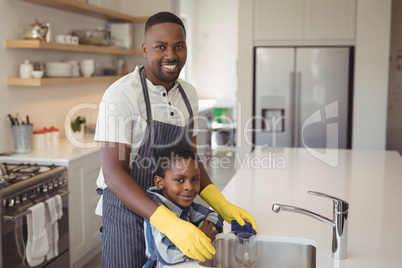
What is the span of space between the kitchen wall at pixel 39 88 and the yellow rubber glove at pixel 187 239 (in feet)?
8.05

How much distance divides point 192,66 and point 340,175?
5.96 metres

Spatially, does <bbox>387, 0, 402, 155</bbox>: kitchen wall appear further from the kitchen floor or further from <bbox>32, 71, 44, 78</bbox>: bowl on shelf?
<bbox>32, 71, 44, 78</bbox>: bowl on shelf

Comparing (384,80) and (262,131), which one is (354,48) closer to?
(384,80)

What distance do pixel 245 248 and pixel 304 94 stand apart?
3.51 metres

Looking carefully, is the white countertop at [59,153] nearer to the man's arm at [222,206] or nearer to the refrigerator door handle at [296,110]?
the man's arm at [222,206]

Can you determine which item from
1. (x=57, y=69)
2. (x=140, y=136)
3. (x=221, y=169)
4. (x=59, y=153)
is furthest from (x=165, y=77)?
(x=221, y=169)

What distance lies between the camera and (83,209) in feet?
11.3

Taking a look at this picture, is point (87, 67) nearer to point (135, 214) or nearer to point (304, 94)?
point (304, 94)

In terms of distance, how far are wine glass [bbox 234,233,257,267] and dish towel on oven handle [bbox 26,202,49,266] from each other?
1.70 m

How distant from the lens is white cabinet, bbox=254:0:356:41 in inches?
183

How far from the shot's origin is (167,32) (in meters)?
1.59

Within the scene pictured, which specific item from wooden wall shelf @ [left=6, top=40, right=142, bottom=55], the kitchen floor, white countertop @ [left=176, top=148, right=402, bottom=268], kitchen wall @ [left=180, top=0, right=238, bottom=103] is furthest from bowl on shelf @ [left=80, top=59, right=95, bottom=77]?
kitchen wall @ [left=180, top=0, right=238, bottom=103]

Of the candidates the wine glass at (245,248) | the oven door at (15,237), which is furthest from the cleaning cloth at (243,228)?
the oven door at (15,237)

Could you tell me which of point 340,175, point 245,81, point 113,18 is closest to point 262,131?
point 245,81
